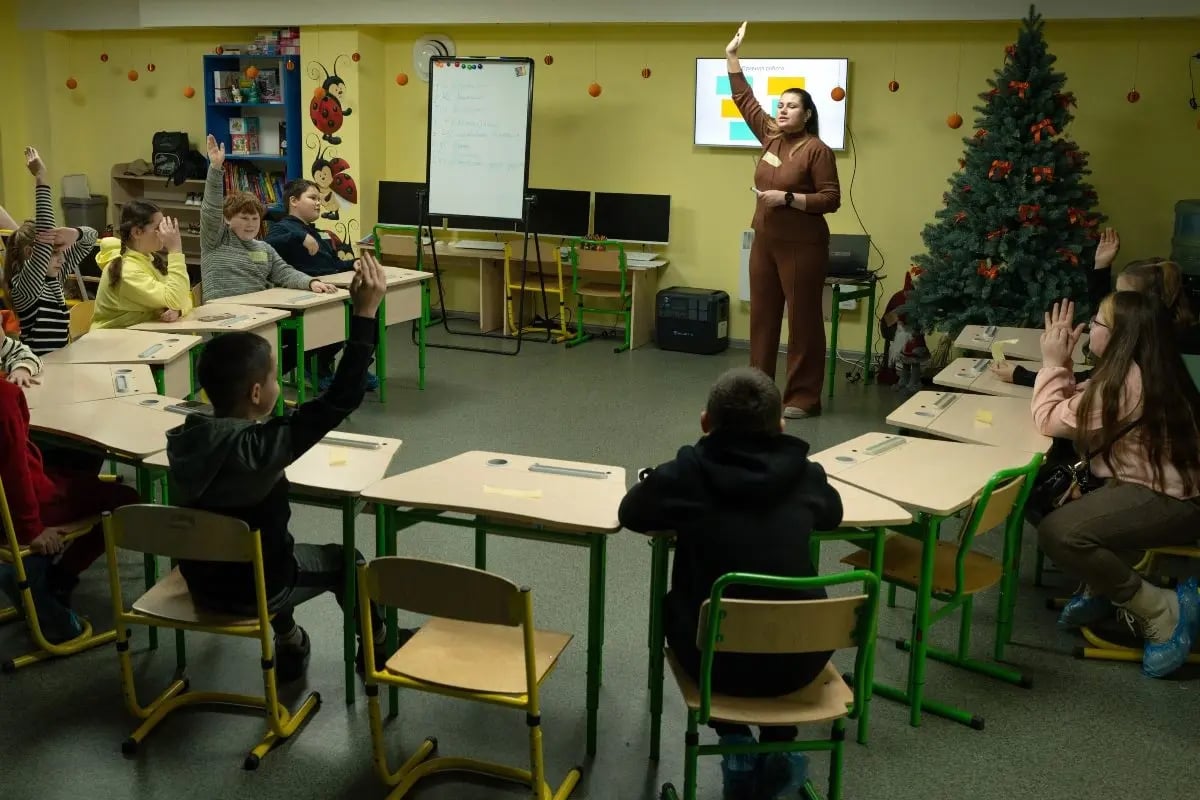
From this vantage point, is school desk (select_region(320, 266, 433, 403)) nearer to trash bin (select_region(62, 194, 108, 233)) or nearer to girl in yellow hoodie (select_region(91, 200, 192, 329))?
Answer: girl in yellow hoodie (select_region(91, 200, 192, 329))

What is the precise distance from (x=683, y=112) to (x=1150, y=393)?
5372 millimetres

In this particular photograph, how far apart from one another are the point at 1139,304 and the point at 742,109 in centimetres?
333

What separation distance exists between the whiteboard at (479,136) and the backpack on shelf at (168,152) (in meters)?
2.58

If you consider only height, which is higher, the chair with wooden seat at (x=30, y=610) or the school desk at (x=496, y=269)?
the school desk at (x=496, y=269)

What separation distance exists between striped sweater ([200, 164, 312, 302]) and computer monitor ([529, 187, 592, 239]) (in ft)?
8.91

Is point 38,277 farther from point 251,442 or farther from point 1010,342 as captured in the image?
point 1010,342

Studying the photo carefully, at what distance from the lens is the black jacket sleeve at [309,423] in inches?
106

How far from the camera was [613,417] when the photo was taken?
6242 millimetres

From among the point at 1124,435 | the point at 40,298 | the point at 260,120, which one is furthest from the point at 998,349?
the point at 260,120

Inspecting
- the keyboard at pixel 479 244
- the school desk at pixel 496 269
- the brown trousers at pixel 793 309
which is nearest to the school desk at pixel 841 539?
the brown trousers at pixel 793 309

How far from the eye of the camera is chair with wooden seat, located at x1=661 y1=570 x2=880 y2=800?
229 cm

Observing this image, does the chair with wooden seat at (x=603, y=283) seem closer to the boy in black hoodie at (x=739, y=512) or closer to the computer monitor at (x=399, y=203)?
the computer monitor at (x=399, y=203)

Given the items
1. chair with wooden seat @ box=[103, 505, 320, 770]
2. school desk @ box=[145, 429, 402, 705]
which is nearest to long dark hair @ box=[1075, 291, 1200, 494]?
school desk @ box=[145, 429, 402, 705]

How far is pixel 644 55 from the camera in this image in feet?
27.0
